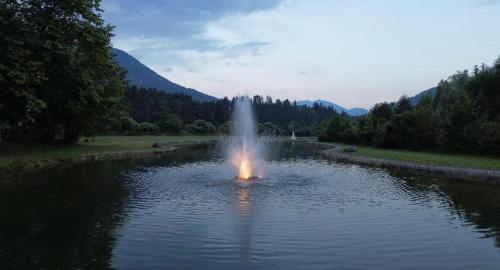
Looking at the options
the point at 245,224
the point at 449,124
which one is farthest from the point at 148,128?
the point at 245,224

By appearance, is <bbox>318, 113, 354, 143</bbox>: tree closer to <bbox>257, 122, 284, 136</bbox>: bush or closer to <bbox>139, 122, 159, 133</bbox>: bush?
<bbox>139, 122, 159, 133</bbox>: bush

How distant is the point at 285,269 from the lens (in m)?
11.5

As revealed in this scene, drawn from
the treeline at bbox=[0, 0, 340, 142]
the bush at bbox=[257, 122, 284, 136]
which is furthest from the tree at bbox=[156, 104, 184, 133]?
the treeline at bbox=[0, 0, 340, 142]

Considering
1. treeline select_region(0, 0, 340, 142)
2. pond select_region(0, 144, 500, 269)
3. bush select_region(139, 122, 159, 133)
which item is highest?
treeline select_region(0, 0, 340, 142)

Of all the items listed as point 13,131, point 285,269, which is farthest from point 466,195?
point 13,131

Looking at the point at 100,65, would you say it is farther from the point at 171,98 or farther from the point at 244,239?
the point at 171,98

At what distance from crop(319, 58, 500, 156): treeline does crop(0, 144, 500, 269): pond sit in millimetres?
19952

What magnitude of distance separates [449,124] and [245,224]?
40512 millimetres

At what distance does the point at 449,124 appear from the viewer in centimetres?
5081

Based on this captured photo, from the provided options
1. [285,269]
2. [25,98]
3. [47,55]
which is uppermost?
[47,55]

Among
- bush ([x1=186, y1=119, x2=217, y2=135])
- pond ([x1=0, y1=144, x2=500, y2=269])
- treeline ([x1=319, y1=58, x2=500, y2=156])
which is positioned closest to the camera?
pond ([x1=0, y1=144, x2=500, y2=269])

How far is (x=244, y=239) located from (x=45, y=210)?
28.2ft

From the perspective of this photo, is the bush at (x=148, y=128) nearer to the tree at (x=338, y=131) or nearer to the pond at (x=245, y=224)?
the tree at (x=338, y=131)

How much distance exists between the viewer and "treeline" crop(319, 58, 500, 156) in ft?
152
